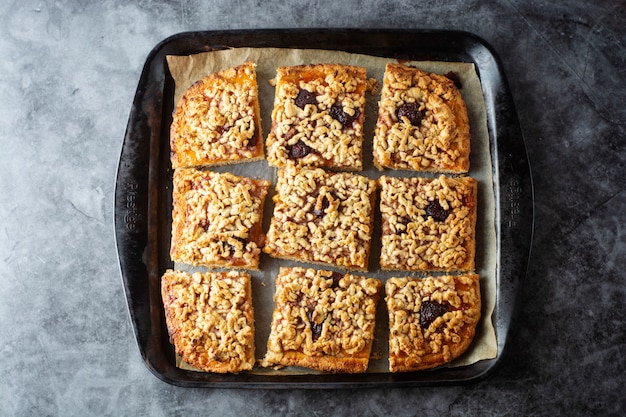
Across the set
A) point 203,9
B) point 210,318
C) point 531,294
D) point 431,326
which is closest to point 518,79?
point 531,294

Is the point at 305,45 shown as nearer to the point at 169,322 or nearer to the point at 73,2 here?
the point at 73,2

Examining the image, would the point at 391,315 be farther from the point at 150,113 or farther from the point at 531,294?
the point at 150,113

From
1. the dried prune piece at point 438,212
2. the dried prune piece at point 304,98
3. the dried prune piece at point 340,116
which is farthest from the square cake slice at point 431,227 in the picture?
the dried prune piece at point 304,98

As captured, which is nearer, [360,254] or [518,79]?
[360,254]

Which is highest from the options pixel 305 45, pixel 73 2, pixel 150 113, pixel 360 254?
pixel 73 2

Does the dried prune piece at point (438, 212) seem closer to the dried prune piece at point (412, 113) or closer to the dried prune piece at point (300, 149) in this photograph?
the dried prune piece at point (412, 113)

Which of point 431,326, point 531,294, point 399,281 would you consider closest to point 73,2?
point 399,281

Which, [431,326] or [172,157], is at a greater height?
[172,157]
